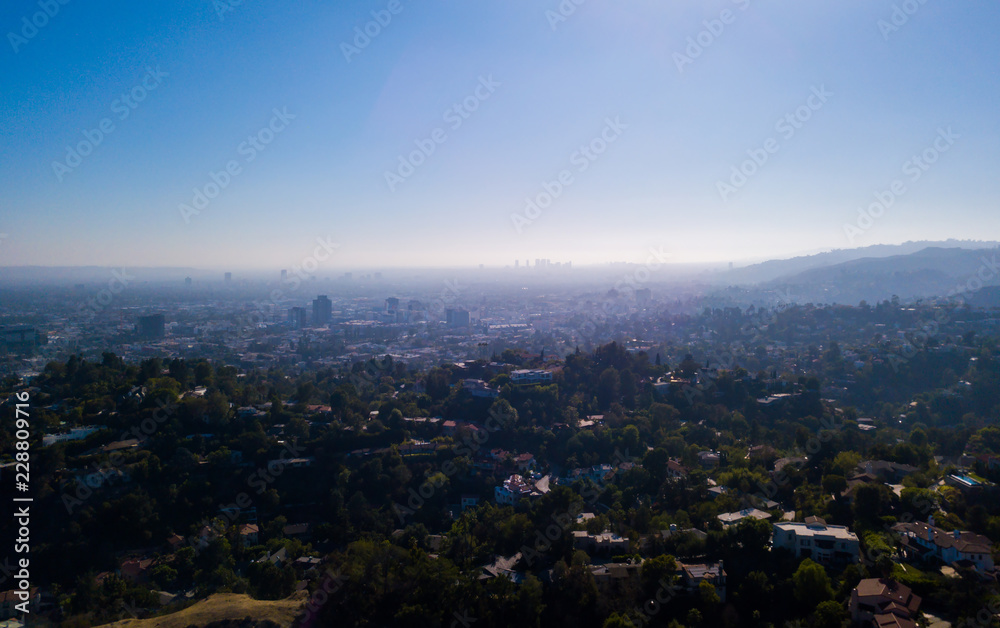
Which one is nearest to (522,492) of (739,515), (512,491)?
(512,491)

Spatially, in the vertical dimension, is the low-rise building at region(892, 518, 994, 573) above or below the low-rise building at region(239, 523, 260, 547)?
above

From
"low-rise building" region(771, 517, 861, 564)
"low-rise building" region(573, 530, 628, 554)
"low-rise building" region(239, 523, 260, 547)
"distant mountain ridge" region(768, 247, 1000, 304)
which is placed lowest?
"low-rise building" region(239, 523, 260, 547)

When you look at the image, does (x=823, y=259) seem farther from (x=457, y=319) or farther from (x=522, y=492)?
(x=522, y=492)

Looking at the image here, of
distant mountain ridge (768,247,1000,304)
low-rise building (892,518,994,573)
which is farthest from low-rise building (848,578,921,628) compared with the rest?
distant mountain ridge (768,247,1000,304)

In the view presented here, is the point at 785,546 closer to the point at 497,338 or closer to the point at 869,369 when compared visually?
the point at 869,369

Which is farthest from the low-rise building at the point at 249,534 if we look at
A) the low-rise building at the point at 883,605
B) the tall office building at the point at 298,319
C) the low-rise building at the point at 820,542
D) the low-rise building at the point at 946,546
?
the tall office building at the point at 298,319

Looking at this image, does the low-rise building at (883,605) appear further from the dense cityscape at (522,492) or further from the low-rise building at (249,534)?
the low-rise building at (249,534)

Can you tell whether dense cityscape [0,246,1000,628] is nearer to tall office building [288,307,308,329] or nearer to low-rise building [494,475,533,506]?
low-rise building [494,475,533,506]

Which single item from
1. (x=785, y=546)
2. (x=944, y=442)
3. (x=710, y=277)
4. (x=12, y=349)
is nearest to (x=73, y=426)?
(x=785, y=546)
